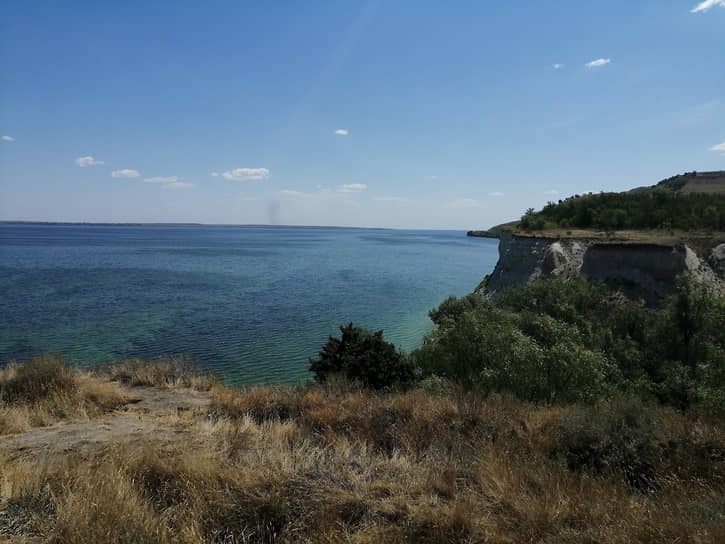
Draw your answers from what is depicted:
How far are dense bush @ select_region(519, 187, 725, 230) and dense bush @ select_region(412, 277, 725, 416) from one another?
800 inches

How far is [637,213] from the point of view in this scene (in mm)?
38500

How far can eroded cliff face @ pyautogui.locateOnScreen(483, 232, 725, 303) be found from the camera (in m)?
27.4

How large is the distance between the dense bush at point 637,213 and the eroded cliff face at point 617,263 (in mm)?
6379

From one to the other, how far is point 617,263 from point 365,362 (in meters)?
25.6

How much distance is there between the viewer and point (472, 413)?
7.44 metres

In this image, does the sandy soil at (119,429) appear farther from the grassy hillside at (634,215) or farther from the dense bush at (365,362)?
the grassy hillside at (634,215)

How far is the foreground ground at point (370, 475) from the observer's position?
161 inches

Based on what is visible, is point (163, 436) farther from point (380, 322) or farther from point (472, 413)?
point (380, 322)

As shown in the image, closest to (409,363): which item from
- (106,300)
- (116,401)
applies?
(116,401)

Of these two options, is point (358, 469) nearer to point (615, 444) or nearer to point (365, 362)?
point (615, 444)

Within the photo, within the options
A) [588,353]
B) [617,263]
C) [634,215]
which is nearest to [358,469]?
[588,353]

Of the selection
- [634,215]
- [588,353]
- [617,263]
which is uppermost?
[634,215]

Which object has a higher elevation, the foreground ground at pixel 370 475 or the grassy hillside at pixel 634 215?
the grassy hillside at pixel 634 215

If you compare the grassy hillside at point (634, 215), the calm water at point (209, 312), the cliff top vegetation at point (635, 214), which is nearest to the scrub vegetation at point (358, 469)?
the calm water at point (209, 312)
